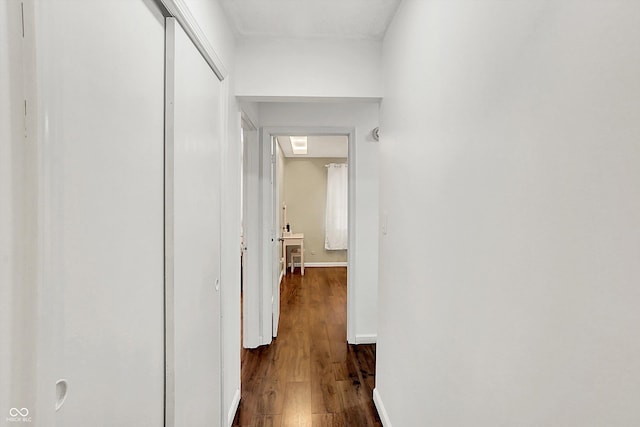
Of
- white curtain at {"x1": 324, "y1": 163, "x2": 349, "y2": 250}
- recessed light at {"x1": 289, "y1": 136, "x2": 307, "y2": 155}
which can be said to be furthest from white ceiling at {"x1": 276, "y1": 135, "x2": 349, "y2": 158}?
white curtain at {"x1": 324, "y1": 163, "x2": 349, "y2": 250}

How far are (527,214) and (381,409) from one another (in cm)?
181

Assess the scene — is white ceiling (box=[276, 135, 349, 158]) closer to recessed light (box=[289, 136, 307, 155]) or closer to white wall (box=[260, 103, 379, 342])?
recessed light (box=[289, 136, 307, 155])

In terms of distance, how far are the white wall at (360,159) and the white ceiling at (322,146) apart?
183cm

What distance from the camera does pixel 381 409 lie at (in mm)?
2102

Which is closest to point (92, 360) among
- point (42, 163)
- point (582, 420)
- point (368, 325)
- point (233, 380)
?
point (42, 163)

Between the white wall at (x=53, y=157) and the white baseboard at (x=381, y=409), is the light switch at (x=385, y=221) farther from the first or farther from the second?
the white wall at (x=53, y=157)

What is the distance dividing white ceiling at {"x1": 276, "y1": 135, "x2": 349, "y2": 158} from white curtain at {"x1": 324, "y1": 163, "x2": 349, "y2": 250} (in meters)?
0.38

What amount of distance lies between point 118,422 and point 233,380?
136 cm

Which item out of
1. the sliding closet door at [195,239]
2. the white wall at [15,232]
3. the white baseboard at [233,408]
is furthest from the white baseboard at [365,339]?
the white wall at [15,232]

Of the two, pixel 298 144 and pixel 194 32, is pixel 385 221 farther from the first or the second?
pixel 298 144

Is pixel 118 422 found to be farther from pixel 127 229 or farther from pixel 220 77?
Answer: pixel 220 77

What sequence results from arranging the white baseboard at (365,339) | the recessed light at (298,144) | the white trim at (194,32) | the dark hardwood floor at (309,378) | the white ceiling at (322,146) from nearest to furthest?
the white trim at (194,32) < the dark hardwood floor at (309,378) < the white baseboard at (365,339) < the recessed light at (298,144) < the white ceiling at (322,146)

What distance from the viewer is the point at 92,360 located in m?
0.80

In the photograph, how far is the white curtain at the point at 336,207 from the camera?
721 centimetres
